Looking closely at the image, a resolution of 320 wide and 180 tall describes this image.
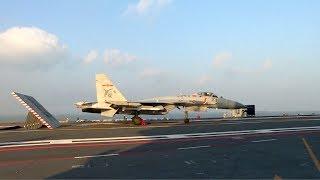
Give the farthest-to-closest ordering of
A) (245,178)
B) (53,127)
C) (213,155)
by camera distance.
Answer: (53,127) < (213,155) < (245,178)

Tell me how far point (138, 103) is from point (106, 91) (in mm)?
7023

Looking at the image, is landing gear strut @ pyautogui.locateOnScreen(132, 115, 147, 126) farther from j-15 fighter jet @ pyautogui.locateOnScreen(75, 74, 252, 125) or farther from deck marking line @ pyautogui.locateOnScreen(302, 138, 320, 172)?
deck marking line @ pyautogui.locateOnScreen(302, 138, 320, 172)

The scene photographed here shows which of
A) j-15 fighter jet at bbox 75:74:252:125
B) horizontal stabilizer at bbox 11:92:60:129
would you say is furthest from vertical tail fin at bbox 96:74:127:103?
horizontal stabilizer at bbox 11:92:60:129

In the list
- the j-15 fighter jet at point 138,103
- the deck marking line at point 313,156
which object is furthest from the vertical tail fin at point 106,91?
the deck marking line at point 313,156

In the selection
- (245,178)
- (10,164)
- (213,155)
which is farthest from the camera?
(213,155)

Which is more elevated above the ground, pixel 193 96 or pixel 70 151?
pixel 193 96

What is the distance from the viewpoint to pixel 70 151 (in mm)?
22250

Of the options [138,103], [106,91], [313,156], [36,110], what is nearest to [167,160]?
[313,156]

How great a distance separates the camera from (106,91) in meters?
55.0

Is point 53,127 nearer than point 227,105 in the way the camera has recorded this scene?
Yes

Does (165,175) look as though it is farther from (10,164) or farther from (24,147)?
(24,147)

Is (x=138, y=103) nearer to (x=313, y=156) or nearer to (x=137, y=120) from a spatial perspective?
(x=137, y=120)

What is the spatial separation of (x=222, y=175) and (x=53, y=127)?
109 ft

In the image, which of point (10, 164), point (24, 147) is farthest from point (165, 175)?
point (24, 147)
